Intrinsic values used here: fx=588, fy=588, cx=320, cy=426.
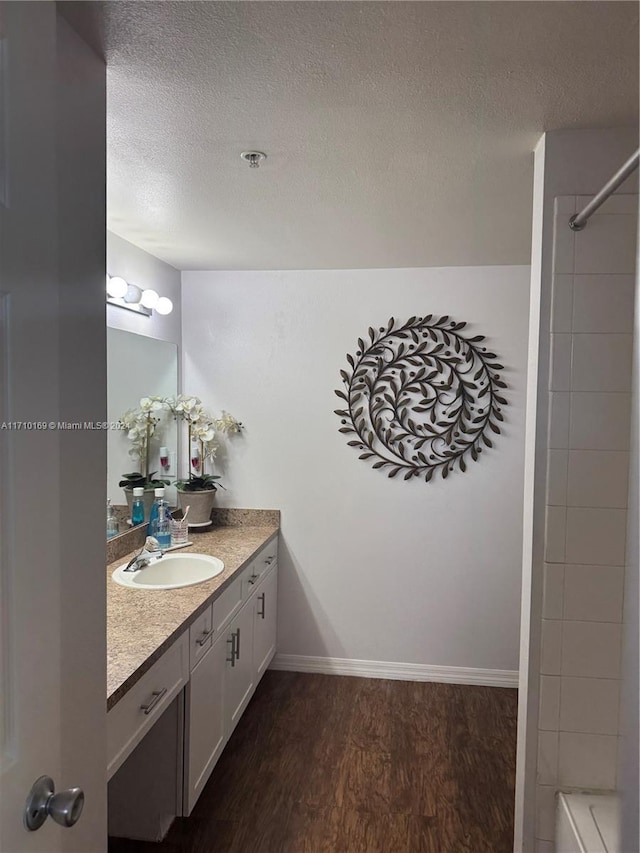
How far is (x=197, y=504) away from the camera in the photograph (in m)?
3.22

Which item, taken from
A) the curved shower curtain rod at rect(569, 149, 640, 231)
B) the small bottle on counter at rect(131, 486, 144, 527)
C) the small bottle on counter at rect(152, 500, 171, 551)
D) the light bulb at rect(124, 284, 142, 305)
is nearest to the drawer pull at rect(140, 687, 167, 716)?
the small bottle on counter at rect(152, 500, 171, 551)

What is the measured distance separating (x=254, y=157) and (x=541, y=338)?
1.03 meters

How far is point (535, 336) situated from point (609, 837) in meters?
1.32

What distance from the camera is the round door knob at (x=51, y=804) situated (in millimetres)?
933

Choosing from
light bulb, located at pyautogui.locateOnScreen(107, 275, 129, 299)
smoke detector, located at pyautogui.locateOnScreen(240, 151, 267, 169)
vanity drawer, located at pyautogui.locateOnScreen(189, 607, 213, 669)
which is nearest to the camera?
smoke detector, located at pyautogui.locateOnScreen(240, 151, 267, 169)

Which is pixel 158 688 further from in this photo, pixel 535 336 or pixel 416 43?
pixel 416 43

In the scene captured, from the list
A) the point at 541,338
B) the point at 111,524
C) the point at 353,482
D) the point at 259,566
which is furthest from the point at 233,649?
the point at 541,338

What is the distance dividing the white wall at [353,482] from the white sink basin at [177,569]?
797 millimetres

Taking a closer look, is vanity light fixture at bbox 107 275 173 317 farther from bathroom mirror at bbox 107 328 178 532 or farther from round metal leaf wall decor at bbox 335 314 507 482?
round metal leaf wall decor at bbox 335 314 507 482

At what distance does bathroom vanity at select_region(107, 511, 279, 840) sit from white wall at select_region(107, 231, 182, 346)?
1116mm

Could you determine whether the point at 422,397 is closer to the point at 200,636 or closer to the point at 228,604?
the point at 228,604

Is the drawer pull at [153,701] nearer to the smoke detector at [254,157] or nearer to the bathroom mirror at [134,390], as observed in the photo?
the bathroom mirror at [134,390]

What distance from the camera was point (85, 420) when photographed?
1.22 meters

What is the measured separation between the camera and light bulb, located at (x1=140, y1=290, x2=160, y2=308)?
2854mm
